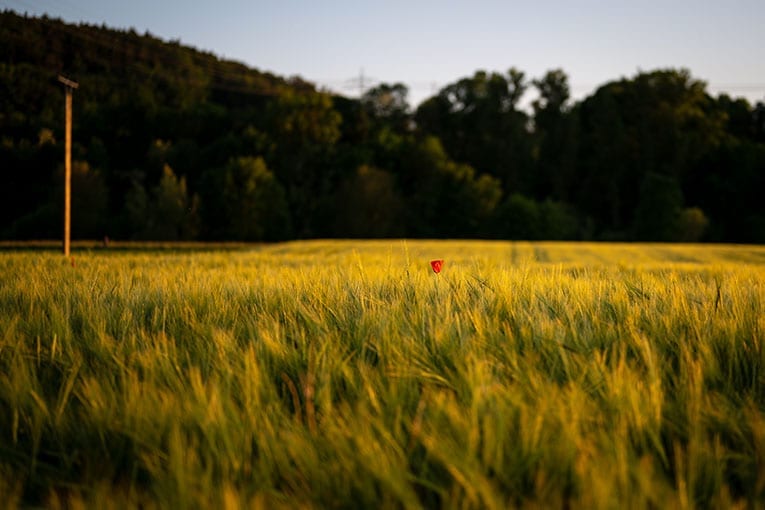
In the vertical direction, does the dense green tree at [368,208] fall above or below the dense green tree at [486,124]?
below

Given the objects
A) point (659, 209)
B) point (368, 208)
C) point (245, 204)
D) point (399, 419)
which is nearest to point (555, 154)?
point (659, 209)

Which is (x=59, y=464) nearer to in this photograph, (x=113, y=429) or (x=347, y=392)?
(x=113, y=429)

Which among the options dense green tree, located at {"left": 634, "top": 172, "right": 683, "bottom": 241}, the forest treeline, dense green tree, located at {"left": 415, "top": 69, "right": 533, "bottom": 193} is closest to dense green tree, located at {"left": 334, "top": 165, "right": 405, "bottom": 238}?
the forest treeline

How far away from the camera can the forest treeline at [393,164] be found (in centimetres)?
4656

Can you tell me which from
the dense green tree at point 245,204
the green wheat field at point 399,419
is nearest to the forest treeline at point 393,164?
the dense green tree at point 245,204

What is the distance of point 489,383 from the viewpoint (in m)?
1.66

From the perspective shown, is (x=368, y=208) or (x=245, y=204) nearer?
(x=245, y=204)

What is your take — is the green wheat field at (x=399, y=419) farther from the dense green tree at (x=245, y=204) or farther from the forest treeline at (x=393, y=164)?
the dense green tree at (x=245, y=204)

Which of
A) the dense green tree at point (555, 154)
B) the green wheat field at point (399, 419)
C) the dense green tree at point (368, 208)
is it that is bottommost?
the green wheat field at point (399, 419)

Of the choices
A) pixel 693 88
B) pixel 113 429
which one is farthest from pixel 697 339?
pixel 693 88

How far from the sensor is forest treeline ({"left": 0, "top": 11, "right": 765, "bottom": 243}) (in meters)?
46.6

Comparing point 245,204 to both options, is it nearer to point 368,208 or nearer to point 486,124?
point 368,208

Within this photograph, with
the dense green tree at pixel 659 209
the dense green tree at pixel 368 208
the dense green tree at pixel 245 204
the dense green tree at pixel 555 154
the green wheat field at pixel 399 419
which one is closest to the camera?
the green wheat field at pixel 399 419

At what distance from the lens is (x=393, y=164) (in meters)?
61.2
